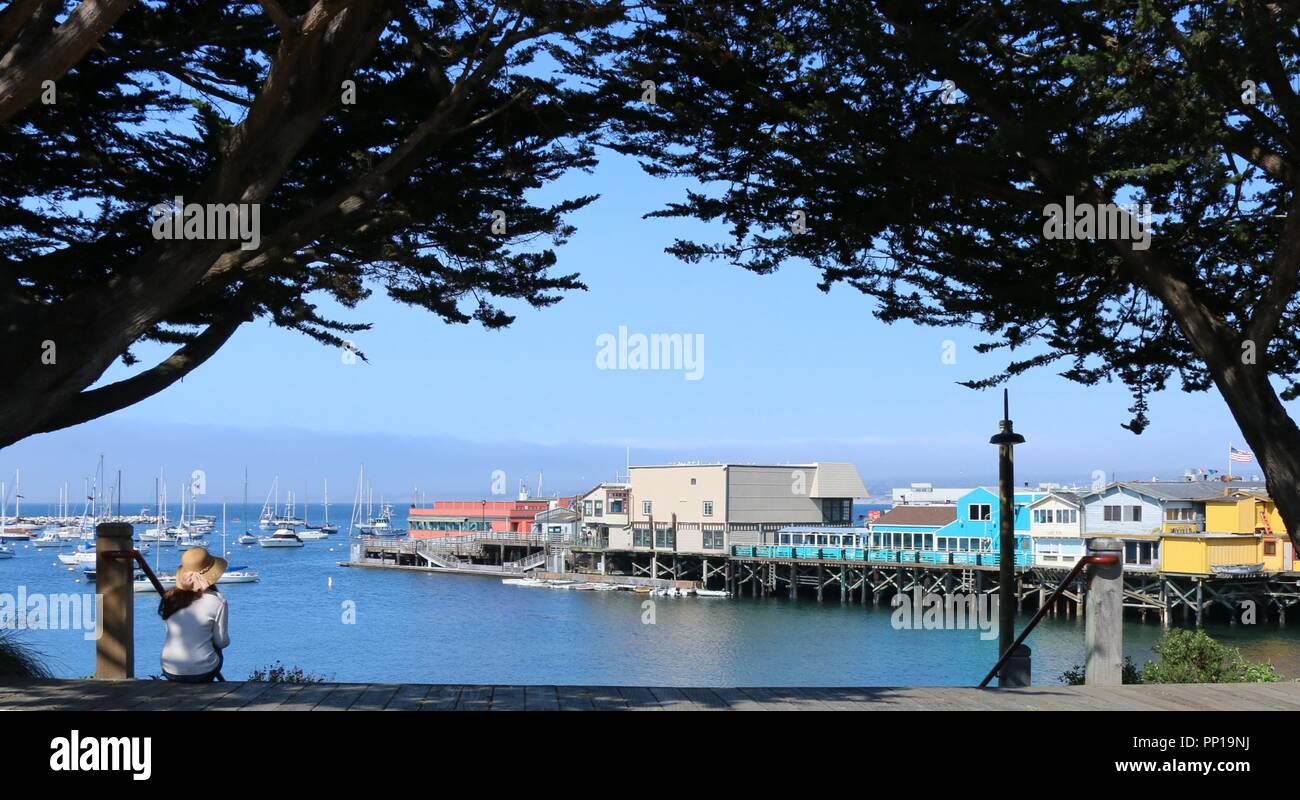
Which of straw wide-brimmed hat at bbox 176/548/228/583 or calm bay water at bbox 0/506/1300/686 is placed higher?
straw wide-brimmed hat at bbox 176/548/228/583

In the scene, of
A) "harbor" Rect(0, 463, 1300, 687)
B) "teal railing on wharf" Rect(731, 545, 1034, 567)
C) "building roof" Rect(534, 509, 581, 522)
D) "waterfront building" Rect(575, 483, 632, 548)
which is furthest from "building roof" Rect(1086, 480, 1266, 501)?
"building roof" Rect(534, 509, 581, 522)

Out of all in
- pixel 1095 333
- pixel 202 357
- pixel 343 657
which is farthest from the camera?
pixel 343 657

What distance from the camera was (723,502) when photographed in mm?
75812

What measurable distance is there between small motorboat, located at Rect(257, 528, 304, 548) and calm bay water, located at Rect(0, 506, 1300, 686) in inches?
2342

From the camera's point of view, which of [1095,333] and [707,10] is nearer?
[707,10]

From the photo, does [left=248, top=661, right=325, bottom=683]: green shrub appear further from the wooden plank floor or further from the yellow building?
the yellow building

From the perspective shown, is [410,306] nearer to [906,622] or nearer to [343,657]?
[343,657]

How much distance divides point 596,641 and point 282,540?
314 ft

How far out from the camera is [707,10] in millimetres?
9867

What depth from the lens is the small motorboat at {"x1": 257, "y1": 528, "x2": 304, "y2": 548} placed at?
453ft

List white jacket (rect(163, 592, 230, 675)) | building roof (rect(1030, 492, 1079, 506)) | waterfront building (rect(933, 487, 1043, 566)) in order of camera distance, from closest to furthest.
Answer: white jacket (rect(163, 592, 230, 675)) → building roof (rect(1030, 492, 1079, 506)) → waterfront building (rect(933, 487, 1043, 566))

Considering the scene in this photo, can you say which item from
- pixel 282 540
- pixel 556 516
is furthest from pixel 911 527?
pixel 282 540
